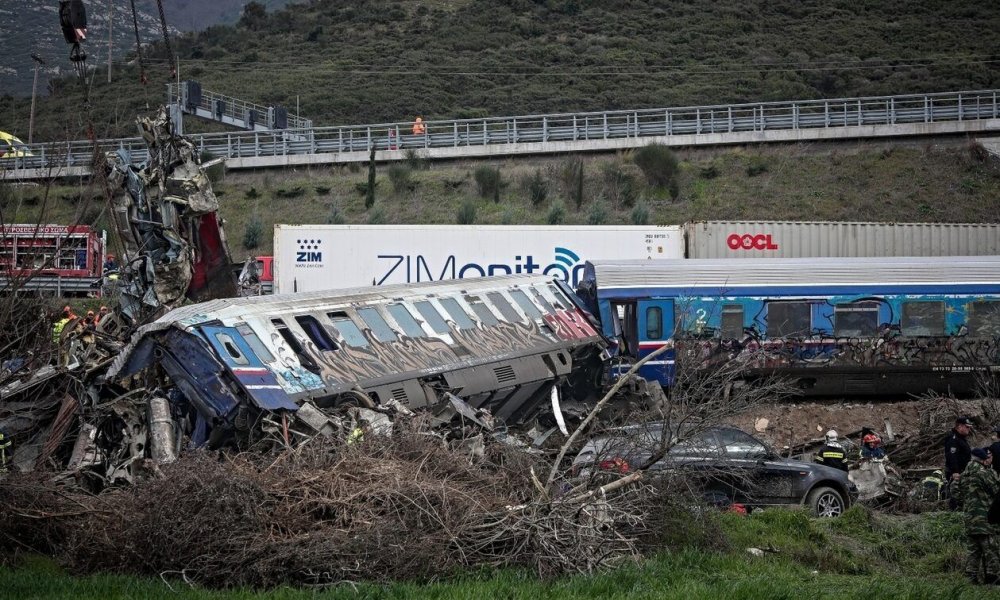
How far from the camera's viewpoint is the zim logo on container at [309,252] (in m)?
30.6

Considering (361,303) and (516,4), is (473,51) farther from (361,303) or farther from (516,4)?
(361,303)

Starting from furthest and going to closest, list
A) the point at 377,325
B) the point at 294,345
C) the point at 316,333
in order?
the point at 377,325, the point at 316,333, the point at 294,345

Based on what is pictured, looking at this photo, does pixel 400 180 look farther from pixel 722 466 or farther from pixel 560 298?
pixel 722 466

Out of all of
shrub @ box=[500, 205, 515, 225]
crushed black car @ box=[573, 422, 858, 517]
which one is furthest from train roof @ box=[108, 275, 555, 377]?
shrub @ box=[500, 205, 515, 225]

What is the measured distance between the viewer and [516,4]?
89.4 m

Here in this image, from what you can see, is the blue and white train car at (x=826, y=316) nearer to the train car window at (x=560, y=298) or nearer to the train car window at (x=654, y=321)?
the train car window at (x=654, y=321)

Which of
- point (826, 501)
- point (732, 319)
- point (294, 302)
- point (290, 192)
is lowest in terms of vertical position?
point (826, 501)

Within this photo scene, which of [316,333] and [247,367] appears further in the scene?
[316,333]

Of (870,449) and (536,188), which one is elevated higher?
(536,188)

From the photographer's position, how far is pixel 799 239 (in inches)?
1222

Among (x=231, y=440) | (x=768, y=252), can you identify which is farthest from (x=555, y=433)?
(x=768, y=252)

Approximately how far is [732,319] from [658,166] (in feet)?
82.7

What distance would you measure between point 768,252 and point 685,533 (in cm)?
1998

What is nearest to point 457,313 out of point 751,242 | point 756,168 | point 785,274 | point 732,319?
point 732,319
